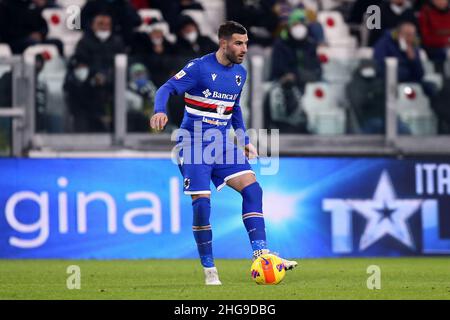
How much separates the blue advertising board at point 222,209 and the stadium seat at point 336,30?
12.1 ft

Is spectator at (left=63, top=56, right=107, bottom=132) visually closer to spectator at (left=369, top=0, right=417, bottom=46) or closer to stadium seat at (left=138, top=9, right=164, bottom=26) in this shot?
stadium seat at (left=138, top=9, right=164, bottom=26)

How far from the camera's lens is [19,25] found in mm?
17500

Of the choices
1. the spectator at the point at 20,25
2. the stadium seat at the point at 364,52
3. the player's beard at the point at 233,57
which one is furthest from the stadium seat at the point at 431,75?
the player's beard at the point at 233,57

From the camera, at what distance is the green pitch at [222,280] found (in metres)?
9.53

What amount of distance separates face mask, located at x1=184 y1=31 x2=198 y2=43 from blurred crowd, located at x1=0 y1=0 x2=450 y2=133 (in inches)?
0.6

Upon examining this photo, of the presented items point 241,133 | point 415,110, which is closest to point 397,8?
point 415,110

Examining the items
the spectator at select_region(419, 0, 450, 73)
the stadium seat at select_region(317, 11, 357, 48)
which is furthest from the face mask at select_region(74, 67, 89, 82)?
the spectator at select_region(419, 0, 450, 73)

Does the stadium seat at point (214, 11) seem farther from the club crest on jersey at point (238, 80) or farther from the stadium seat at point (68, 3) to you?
the club crest on jersey at point (238, 80)

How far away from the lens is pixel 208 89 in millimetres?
10906

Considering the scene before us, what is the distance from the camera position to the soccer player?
10742 mm

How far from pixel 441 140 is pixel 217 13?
475 cm

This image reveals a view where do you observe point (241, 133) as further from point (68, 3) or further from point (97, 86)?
point (68, 3)
